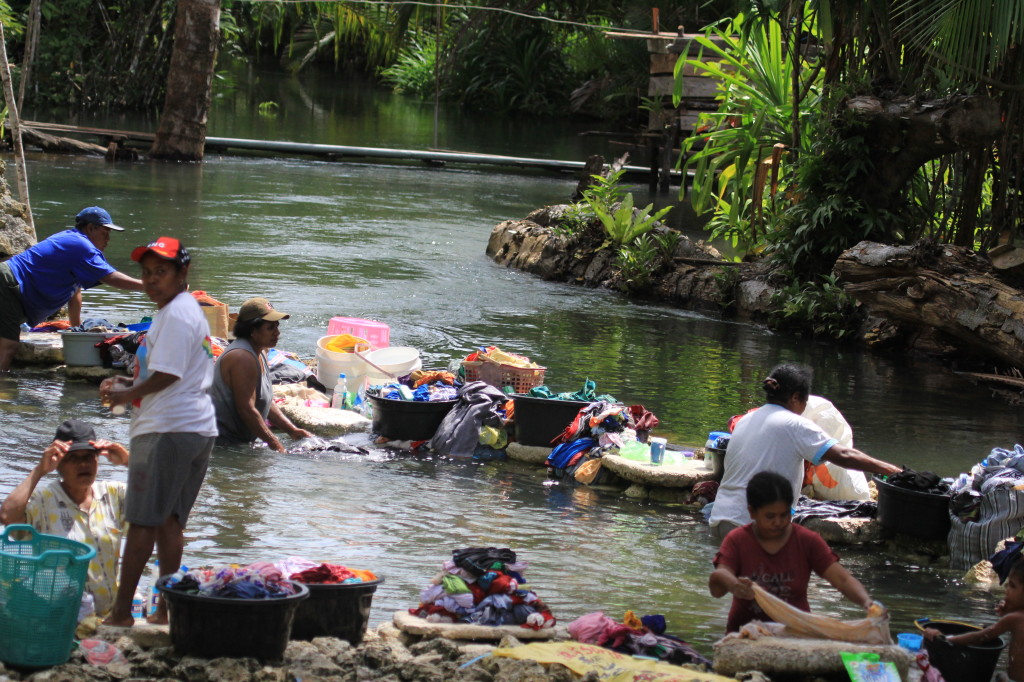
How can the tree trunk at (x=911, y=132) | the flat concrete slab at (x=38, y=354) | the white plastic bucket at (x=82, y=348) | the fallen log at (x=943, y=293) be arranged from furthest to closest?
1. the tree trunk at (x=911, y=132)
2. the fallen log at (x=943, y=293)
3. the flat concrete slab at (x=38, y=354)
4. the white plastic bucket at (x=82, y=348)

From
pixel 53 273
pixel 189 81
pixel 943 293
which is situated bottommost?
pixel 53 273

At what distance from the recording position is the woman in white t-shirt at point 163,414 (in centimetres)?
500

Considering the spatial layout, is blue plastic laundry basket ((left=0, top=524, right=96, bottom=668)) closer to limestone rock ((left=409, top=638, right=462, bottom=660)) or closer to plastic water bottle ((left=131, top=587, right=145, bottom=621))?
plastic water bottle ((left=131, top=587, right=145, bottom=621))

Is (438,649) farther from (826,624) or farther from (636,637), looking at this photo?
(826,624)

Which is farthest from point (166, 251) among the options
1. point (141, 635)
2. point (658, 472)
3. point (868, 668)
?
point (658, 472)

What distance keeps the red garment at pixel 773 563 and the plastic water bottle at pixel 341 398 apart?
A: 16.1 ft

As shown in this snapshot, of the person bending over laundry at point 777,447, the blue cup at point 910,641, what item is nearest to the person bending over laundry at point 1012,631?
the blue cup at point 910,641

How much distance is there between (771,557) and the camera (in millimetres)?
5363

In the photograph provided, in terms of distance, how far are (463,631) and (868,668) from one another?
5.43 feet

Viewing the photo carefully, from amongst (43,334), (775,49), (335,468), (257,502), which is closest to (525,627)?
(257,502)

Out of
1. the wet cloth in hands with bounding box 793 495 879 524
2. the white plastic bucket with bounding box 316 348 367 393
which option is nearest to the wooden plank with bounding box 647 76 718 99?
the white plastic bucket with bounding box 316 348 367 393

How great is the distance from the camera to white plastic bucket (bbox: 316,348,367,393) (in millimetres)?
9992

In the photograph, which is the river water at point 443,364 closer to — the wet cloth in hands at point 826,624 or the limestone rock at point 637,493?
the limestone rock at point 637,493

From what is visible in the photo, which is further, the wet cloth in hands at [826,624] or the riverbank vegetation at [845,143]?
the riverbank vegetation at [845,143]
